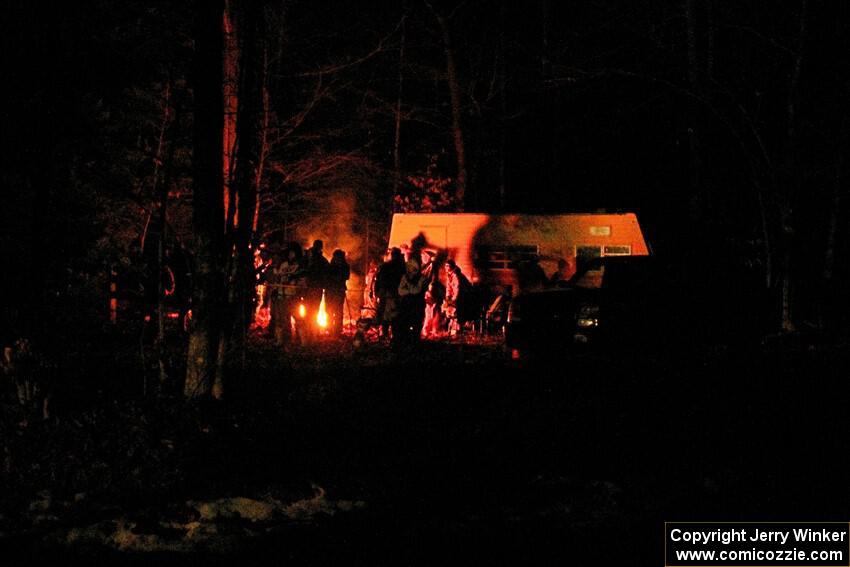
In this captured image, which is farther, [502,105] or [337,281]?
[502,105]

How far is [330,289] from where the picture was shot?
1540 cm

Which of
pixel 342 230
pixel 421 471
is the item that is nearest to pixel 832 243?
pixel 342 230

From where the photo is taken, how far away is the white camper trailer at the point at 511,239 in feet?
56.9

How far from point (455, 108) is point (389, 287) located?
1331cm

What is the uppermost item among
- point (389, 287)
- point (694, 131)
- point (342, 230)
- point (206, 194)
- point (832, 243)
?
point (694, 131)

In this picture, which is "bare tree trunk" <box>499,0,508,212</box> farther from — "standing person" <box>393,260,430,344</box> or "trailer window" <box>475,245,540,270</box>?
"standing person" <box>393,260,430,344</box>

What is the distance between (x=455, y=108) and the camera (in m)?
27.2

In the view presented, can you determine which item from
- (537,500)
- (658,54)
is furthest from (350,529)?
(658,54)

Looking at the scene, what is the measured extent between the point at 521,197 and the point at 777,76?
36.5 feet

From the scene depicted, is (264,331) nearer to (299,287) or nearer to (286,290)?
(286,290)

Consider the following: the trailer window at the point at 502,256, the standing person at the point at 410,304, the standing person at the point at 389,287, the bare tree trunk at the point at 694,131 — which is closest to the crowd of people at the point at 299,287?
the standing person at the point at 389,287

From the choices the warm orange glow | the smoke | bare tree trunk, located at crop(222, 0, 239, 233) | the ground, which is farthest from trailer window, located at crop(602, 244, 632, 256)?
bare tree trunk, located at crop(222, 0, 239, 233)

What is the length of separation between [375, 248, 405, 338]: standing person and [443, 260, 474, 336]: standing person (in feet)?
5.90

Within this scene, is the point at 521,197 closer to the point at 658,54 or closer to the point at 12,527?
the point at 658,54
